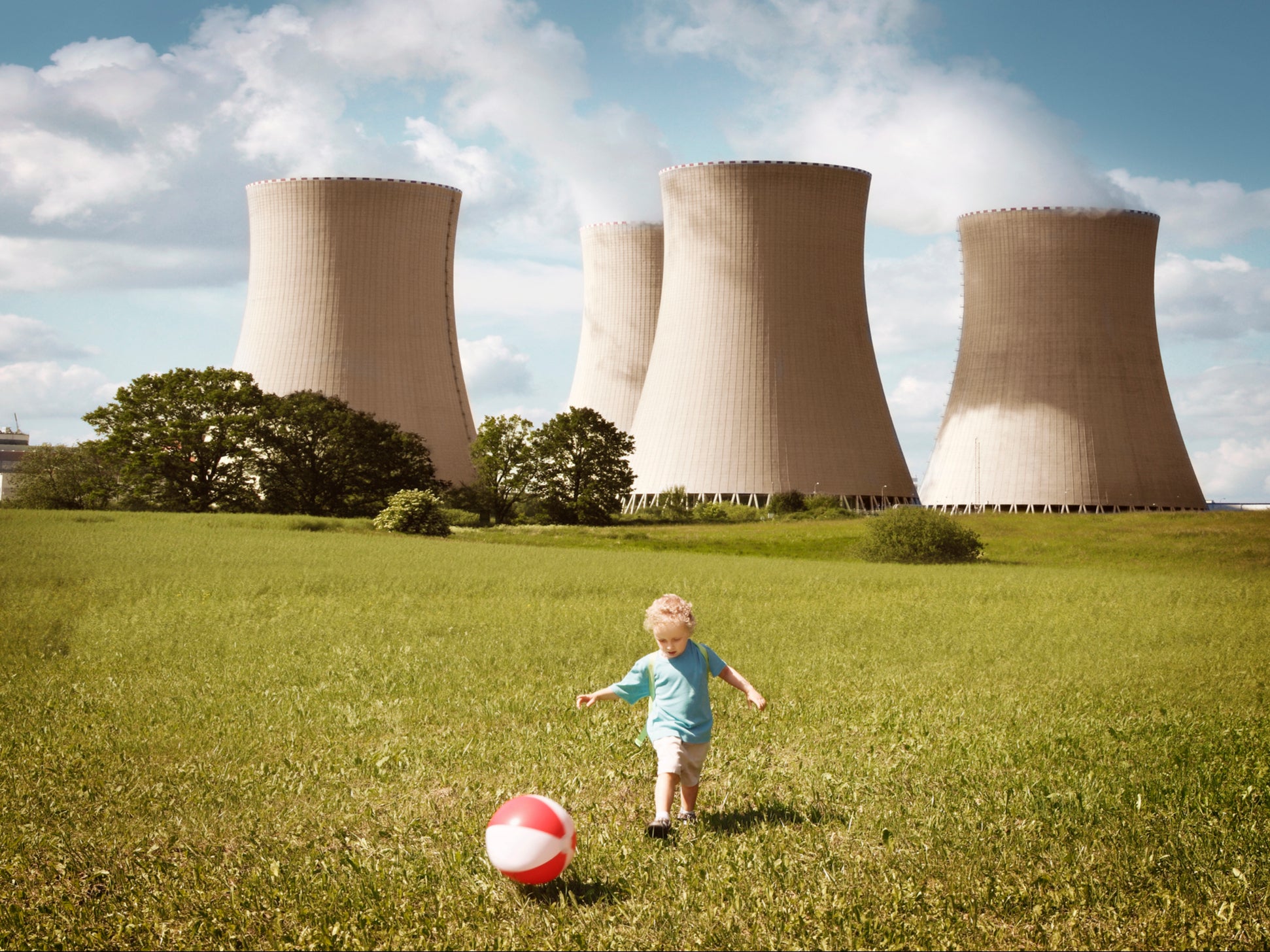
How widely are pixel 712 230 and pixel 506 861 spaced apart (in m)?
29.7

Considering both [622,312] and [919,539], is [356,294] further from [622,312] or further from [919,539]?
[919,539]

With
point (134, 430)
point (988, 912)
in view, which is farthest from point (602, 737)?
point (134, 430)

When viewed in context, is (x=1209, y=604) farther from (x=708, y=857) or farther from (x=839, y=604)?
(x=708, y=857)

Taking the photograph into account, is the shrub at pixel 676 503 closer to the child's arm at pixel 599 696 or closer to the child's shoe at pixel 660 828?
the child's arm at pixel 599 696

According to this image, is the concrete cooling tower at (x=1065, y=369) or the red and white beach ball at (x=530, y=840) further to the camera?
the concrete cooling tower at (x=1065, y=369)

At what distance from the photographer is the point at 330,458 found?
36281 mm

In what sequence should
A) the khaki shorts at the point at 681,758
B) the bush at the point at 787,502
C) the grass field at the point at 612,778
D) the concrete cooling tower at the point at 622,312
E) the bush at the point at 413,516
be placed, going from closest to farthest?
the grass field at the point at 612,778, the khaki shorts at the point at 681,758, the bush at the point at 413,516, the bush at the point at 787,502, the concrete cooling tower at the point at 622,312

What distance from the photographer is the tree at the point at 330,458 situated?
35.5 m

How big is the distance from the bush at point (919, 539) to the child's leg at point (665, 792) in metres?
20.4

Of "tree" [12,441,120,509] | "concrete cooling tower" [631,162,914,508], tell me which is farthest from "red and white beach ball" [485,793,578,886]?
"tree" [12,441,120,509]

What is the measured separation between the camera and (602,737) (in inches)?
262

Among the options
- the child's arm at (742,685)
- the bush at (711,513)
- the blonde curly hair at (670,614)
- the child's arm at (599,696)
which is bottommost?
the child's arm at (599,696)

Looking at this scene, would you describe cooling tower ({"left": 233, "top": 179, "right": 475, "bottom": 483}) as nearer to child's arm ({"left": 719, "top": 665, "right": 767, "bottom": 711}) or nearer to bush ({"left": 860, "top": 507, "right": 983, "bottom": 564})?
bush ({"left": 860, "top": 507, "right": 983, "bottom": 564})

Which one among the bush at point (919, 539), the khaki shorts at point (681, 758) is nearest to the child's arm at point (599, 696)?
the khaki shorts at point (681, 758)
